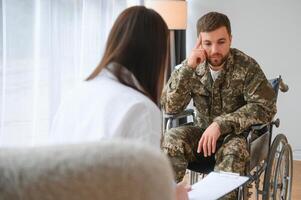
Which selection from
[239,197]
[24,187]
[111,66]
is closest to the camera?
[24,187]

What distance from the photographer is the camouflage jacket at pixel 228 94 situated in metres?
1.73

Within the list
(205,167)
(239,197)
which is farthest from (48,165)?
(205,167)

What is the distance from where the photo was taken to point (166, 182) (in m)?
0.45

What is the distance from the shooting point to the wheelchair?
67.4 inches

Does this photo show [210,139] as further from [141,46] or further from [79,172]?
[79,172]

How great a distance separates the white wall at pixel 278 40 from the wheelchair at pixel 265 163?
1349mm

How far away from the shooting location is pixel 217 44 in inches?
72.1

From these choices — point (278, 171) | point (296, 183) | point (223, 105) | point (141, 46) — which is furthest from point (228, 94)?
point (296, 183)

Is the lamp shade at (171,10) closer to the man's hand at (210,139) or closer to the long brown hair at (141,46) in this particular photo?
the man's hand at (210,139)

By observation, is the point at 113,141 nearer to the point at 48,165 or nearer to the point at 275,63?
the point at 48,165

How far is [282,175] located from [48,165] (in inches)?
67.7

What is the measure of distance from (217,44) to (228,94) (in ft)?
0.76

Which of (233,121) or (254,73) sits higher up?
(254,73)

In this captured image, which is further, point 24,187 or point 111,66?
point 111,66
